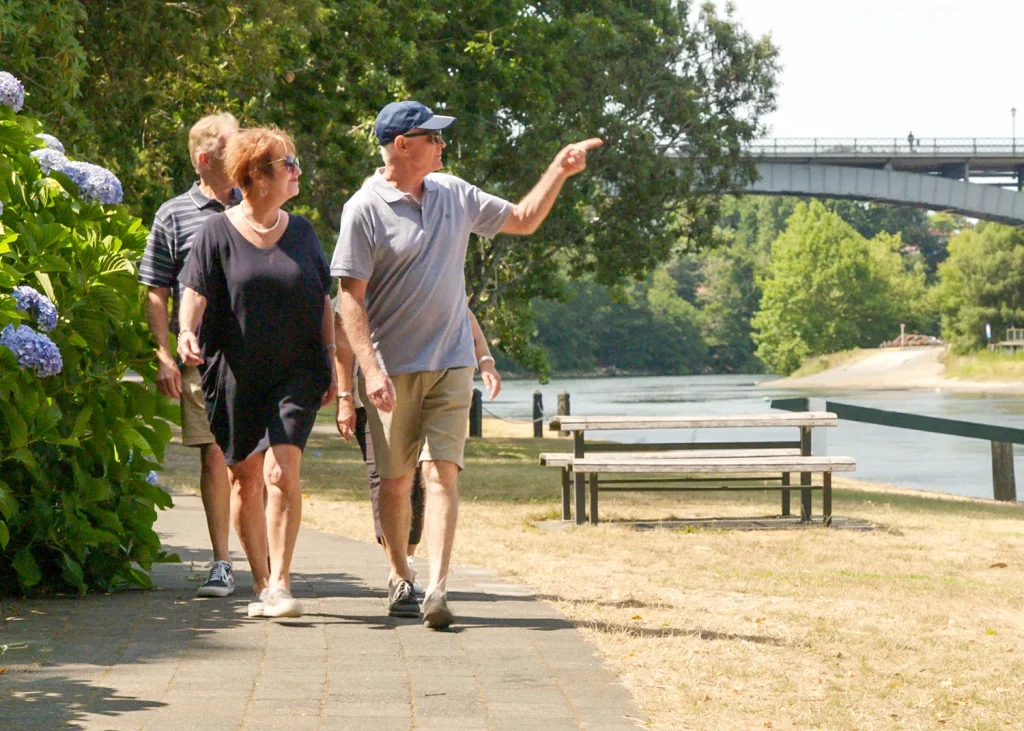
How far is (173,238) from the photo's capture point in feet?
18.5

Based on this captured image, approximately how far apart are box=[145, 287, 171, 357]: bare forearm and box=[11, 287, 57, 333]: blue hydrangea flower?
1.43 feet

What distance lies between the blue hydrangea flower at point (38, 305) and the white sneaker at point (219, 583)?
1.21 meters

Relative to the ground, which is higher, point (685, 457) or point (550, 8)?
point (550, 8)

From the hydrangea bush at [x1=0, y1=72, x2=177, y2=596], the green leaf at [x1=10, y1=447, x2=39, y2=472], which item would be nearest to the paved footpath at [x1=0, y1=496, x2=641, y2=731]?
the hydrangea bush at [x1=0, y1=72, x2=177, y2=596]

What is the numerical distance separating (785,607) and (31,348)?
3.08m

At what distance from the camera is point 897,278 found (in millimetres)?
117375

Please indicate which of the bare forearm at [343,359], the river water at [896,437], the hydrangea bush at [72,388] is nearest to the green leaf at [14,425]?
the hydrangea bush at [72,388]

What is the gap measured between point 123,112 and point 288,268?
394 inches

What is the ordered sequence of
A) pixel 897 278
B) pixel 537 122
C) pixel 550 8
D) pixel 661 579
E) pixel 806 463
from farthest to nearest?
1. pixel 897 278
2. pixel 550 8
3. pixel 537 122
4. pixel 806 463
5. pixel 661 579

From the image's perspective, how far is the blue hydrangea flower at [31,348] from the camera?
4945mm

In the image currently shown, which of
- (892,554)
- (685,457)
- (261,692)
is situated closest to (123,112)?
(685,457)

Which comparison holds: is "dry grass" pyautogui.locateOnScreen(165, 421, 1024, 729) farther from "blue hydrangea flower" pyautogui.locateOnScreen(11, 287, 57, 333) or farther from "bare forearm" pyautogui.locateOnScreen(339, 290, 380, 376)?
"blue hydrangea flower" pyautogui.locateOnScreen(11, 287, 57, 333)

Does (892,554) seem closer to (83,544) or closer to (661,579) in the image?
(661,579)

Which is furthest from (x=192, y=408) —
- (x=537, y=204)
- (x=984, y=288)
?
(x=984, y=288)
